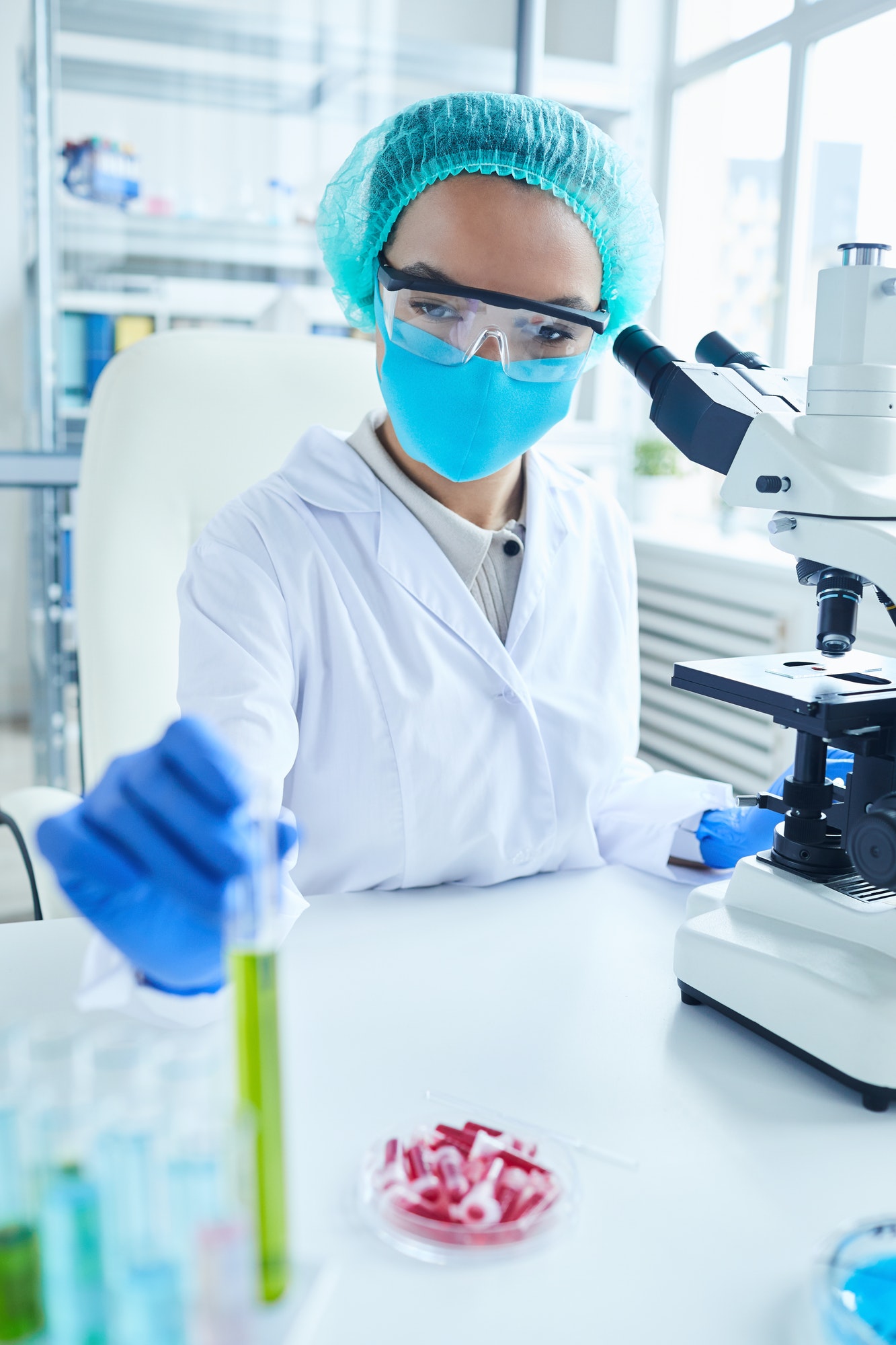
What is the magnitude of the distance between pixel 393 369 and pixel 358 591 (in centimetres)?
25

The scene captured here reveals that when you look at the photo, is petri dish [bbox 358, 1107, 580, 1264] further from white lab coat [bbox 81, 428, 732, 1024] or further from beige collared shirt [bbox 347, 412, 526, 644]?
beige collared shirt [bbox 347, 412, 526, 644]

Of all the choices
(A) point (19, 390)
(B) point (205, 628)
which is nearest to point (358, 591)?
Answer: (B) point (205, 628)

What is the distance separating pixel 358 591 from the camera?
49.4 inches

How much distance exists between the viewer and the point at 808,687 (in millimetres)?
937

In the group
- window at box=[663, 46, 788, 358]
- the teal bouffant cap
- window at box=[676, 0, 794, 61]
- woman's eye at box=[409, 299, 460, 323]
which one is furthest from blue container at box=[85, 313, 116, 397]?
window at box=[676, 0, 794, 61]

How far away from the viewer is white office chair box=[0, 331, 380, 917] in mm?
1517

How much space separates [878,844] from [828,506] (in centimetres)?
25

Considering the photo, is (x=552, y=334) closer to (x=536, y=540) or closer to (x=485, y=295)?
(x=485, y=295)

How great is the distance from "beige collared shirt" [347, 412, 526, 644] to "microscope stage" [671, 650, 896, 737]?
36cm

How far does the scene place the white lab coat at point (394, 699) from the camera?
121 centimetres

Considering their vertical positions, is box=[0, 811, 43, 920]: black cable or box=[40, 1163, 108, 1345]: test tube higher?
box=[40, 1163, 108, 1345]: test tube

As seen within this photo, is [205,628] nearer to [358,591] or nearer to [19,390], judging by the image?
[358,591]

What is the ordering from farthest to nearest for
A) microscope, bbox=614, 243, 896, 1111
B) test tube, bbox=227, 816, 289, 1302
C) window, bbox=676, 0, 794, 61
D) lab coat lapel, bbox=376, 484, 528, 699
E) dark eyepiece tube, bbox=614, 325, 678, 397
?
1. window, bbox=676, 0, 794, 61
2. lab coat lapel, bbox=376, 484, 528, 699
3. dark eyepiece tube, bbox=614, 325, 678, 397
4. microscope, bbox=614, 243, 896, 1111
5. test tube, bbox=227, 816, 289, 1302

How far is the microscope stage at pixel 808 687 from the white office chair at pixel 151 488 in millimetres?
786
